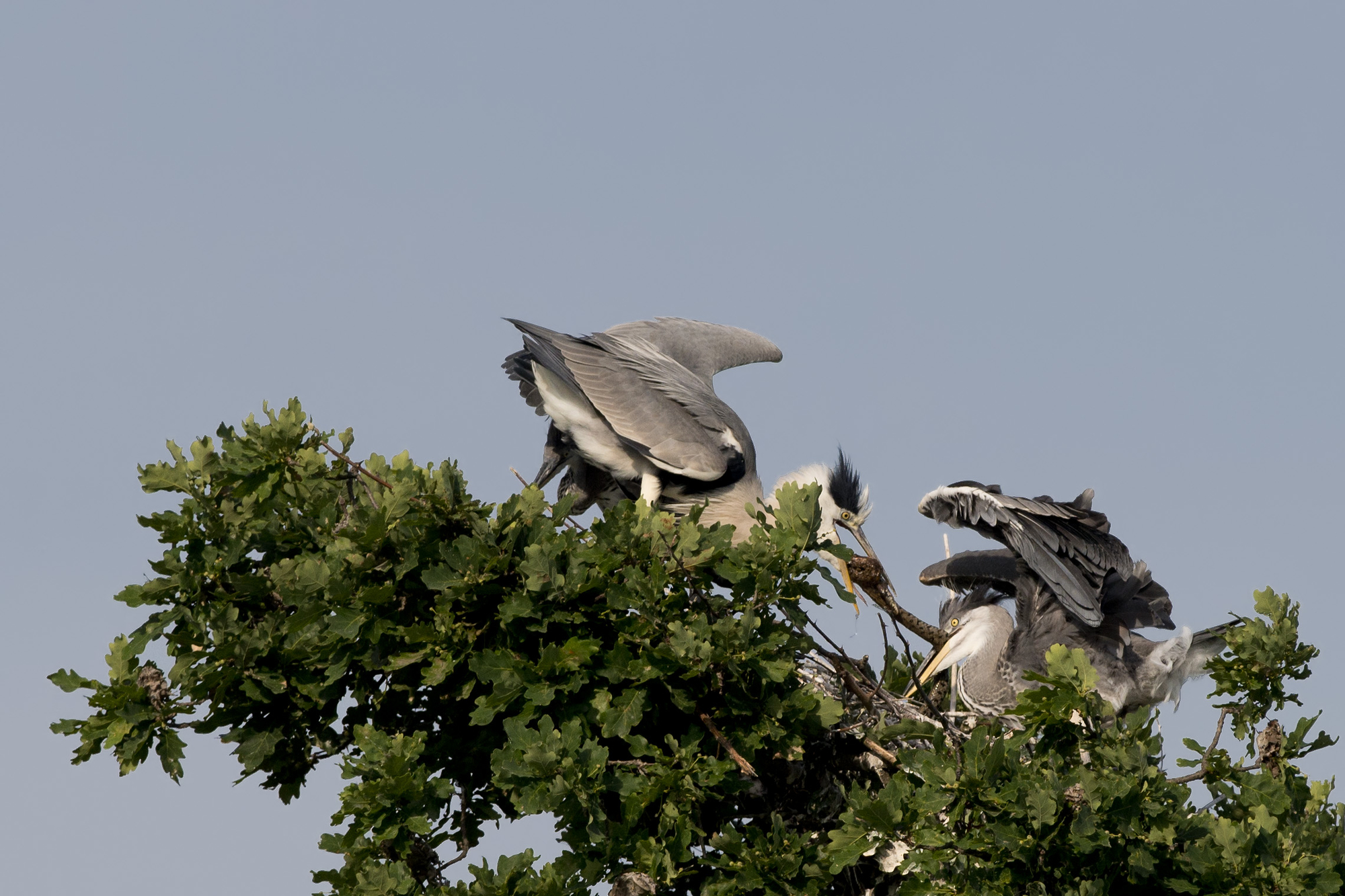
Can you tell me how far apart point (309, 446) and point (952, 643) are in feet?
12.2

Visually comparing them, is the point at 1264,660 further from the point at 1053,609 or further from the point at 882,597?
the point at 882,597

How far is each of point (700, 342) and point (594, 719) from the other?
5289mm

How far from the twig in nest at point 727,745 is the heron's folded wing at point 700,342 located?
462cm

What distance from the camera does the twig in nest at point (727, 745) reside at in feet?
16.4

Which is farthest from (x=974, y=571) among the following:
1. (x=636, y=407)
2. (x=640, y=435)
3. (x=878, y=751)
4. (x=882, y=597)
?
(x=878, y=751)

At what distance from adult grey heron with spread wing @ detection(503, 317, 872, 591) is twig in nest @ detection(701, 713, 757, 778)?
2874mm

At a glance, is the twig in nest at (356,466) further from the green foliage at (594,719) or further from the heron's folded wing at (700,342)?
the heron's folded wing at (700,342)

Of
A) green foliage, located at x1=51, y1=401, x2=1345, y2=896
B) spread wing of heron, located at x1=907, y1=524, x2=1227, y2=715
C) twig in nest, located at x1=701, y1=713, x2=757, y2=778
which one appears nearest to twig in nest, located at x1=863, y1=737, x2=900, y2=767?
green foliage, located at x1=51, y1=401, x2=1345, y2=896

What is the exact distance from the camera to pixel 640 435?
27.3 feet

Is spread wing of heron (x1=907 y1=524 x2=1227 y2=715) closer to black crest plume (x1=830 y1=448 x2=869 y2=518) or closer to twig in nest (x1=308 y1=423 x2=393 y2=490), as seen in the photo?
black crest plume (x1=830 y1=448 x2=869 y2=518)

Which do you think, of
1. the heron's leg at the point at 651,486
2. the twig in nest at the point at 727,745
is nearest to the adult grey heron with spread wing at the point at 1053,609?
the heron's leg at the point at 651,486

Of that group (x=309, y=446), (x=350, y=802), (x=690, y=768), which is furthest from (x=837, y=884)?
(x=309, y=446)

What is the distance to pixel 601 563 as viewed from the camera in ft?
16.8

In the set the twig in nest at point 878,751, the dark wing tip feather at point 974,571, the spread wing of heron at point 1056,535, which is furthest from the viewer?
the dark wing tip feather at point 974,571
